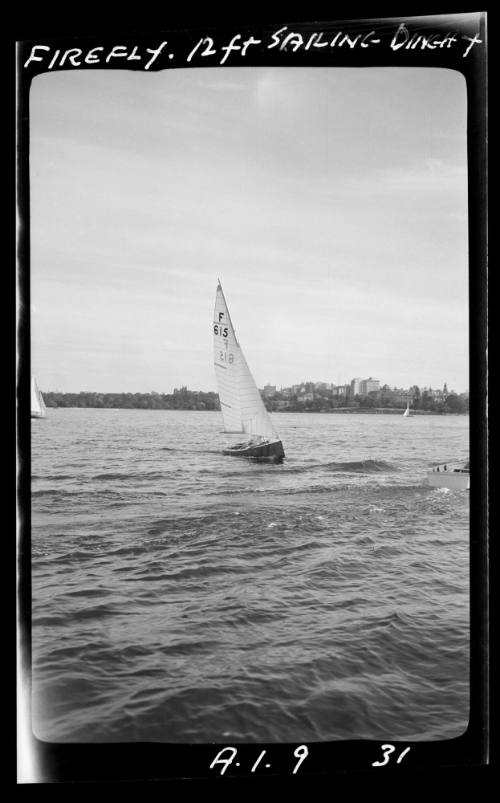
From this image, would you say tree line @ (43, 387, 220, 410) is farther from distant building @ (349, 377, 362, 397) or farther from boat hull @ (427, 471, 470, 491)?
boat hull @ (427, 471, 470, 491)

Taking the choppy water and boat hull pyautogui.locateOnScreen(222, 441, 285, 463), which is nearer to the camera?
the choppy water

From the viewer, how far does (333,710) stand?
1346 mm

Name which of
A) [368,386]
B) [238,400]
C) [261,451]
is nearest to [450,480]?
[368,386]

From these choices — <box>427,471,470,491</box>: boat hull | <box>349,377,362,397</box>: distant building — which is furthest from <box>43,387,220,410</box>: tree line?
<box>427,471,470,491</box>: boat hull

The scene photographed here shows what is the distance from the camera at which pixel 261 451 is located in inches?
88.4

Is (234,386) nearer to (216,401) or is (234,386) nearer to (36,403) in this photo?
(216,401)

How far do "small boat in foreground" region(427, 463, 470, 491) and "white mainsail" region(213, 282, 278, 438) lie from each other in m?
0.69

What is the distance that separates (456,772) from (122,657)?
0.99 m

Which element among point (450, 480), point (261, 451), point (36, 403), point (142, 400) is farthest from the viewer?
point (261, 451)

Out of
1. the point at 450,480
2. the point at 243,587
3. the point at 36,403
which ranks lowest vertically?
the point at 243,587

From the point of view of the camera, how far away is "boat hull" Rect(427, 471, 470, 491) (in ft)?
4.64

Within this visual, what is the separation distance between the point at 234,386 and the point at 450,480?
98cm

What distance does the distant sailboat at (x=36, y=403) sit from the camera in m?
1.37

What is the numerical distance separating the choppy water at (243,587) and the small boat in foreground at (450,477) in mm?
28
